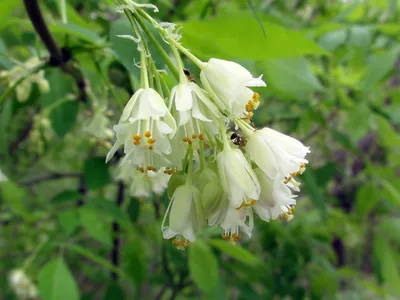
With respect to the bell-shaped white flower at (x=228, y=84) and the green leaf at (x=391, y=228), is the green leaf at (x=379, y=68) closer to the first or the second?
the green leaf at (x=391, y=228)

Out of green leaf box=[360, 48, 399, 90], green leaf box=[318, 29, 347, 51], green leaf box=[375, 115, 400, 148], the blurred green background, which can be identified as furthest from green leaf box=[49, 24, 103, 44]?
green leaf box=[375, 115, 400, 148]

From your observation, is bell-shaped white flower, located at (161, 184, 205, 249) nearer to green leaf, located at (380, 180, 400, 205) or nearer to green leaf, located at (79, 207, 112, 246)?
green leaf, located at (79, 207, 112, 246)

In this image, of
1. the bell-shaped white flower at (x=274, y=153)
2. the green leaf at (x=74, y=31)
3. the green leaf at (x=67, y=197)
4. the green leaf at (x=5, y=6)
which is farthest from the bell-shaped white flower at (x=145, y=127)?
the green leaf at (x=67, y=197)

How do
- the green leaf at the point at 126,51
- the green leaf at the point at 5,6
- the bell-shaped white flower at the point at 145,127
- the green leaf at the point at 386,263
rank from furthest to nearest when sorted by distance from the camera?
the green leaf at the point at 386,263 → the green leaf at the point at 5,6 → the green leaf at the point at 126,51 → the bell-shaped white flower at the point at 145,127

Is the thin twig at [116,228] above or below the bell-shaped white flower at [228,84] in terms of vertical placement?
above

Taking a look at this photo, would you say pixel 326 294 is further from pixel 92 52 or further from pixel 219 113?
pixel 219 113

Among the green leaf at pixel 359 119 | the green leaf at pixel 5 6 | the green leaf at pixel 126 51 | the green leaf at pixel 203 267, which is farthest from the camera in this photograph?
the green leaf at pixel 359 119

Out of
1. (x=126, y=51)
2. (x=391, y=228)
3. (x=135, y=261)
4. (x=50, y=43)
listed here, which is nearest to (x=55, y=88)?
(x=50, y=43)
